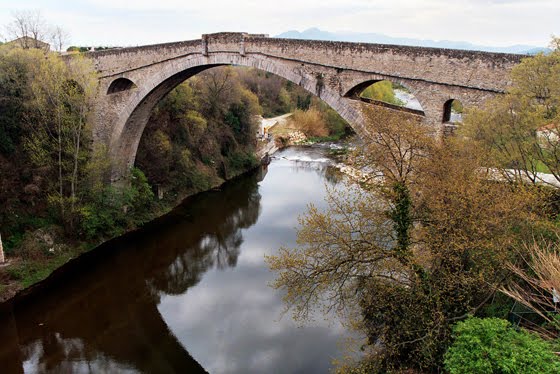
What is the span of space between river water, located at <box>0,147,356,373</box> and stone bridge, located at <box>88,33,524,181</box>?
5.20 metres

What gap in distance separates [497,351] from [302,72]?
31.0ft

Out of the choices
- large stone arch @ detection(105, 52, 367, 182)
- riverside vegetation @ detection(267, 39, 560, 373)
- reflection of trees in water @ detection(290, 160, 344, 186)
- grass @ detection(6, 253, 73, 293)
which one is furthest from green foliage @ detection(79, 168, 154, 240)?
riverside vegetation @ detection(267, 39, 560, 373)

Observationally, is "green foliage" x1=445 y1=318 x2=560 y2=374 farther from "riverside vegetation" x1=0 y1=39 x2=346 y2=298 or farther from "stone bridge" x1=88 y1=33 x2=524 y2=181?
"riverside vegetation" x1=0 y1=39 x2=346 y2=298

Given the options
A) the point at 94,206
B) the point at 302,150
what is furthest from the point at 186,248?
the point at 302,150

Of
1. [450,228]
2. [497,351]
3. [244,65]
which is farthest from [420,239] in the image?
[244,65]

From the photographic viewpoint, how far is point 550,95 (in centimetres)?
748

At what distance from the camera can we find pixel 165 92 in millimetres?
18672

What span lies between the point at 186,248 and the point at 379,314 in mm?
9902

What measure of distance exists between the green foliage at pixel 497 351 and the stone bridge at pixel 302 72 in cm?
507

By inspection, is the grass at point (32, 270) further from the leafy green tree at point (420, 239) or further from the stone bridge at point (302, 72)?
the leafy green tree at point (420, 239)

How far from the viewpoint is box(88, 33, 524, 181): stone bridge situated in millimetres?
9438

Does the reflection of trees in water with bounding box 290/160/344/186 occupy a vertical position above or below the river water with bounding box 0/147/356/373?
above

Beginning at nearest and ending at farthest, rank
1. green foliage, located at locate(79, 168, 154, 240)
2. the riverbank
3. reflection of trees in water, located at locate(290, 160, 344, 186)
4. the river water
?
the river water < the riverbank < green foliage, located at locate(79, 168, 154, 240) < reflection of trees in water, located at locate(290, 160, 344, 186)

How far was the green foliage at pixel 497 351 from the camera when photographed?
18.5 ft
